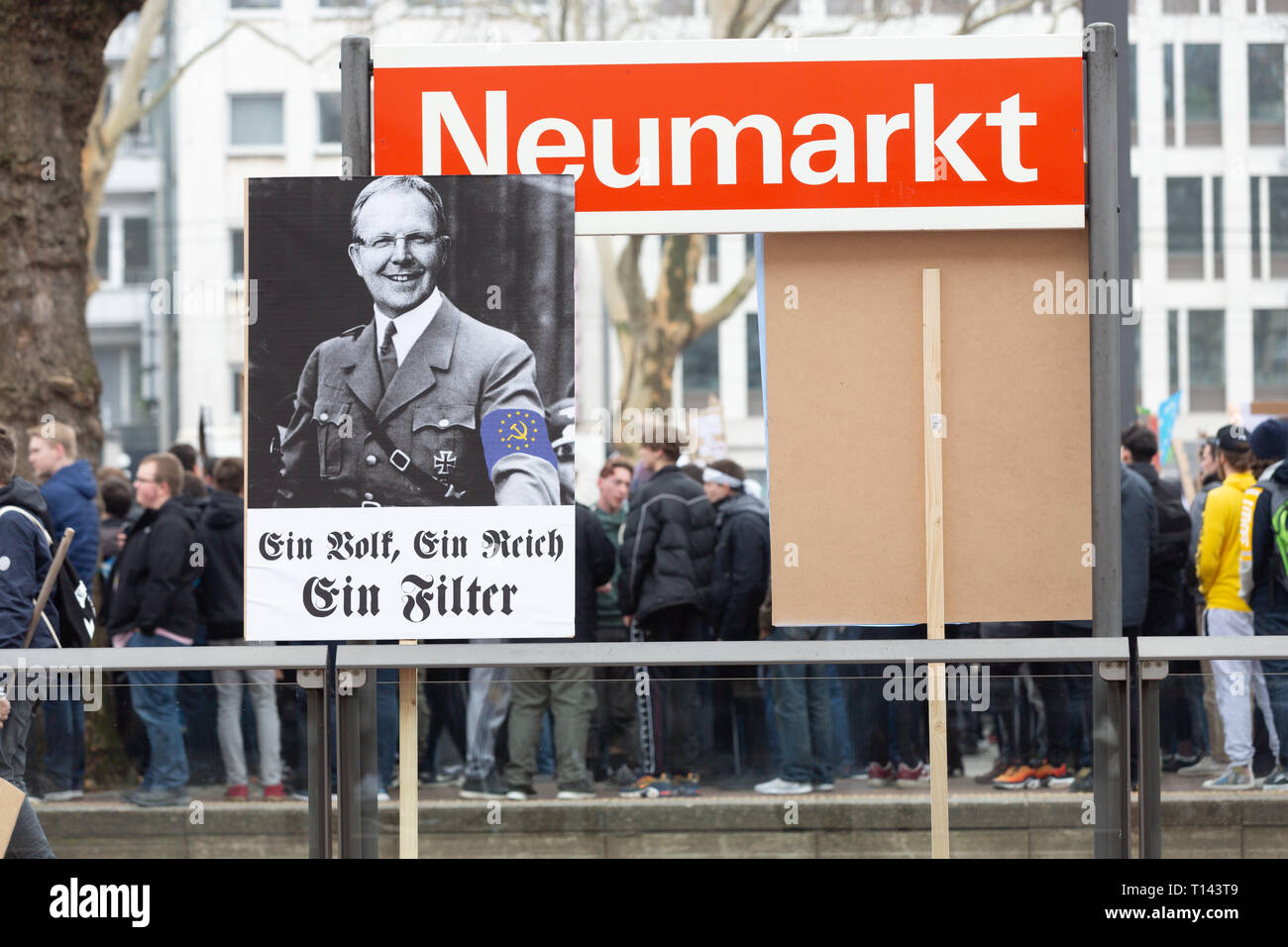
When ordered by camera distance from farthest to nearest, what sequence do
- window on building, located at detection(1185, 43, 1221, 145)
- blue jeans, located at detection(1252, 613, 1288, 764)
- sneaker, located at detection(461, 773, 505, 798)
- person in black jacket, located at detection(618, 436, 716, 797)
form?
window on building, located at detection(1185, 43, 1221, 145)
person in black jacket, located at detection(618, 436, 716, 797)
sneaker, located at detection(461, 773, 505, 798)
blue jeans, located at detection(1252, 613, 1288, 764)

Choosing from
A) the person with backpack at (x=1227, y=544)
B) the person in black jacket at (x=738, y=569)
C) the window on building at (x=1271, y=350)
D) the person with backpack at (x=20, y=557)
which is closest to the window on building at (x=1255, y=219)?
the window on building at (x=1271, y=350)

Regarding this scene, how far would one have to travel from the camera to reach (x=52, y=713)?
4.70m

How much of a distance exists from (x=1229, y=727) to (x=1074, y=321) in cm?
152

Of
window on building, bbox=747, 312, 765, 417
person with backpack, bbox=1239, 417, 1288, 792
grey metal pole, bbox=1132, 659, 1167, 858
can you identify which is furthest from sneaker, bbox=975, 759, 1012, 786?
window on building, bbox=747, 312, 765, 417

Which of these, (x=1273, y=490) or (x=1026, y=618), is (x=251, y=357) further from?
(x=1273, y=490)

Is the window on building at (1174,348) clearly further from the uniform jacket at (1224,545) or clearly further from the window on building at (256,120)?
the uniform jacket at (1224,545)

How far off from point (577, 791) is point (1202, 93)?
41805 mm

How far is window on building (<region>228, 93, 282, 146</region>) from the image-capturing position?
44.5 metres

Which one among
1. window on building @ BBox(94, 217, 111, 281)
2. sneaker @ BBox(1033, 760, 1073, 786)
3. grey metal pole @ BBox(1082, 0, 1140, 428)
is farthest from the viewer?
window on building @ BBox(94, 217, 111, 281)

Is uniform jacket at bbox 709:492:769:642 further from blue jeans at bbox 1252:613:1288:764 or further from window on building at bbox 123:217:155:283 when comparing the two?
window on building at bbox 123:217:155:283

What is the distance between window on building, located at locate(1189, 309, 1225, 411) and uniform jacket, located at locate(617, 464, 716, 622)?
3739cm

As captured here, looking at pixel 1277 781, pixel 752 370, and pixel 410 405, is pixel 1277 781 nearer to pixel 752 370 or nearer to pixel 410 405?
pixel 410 405
